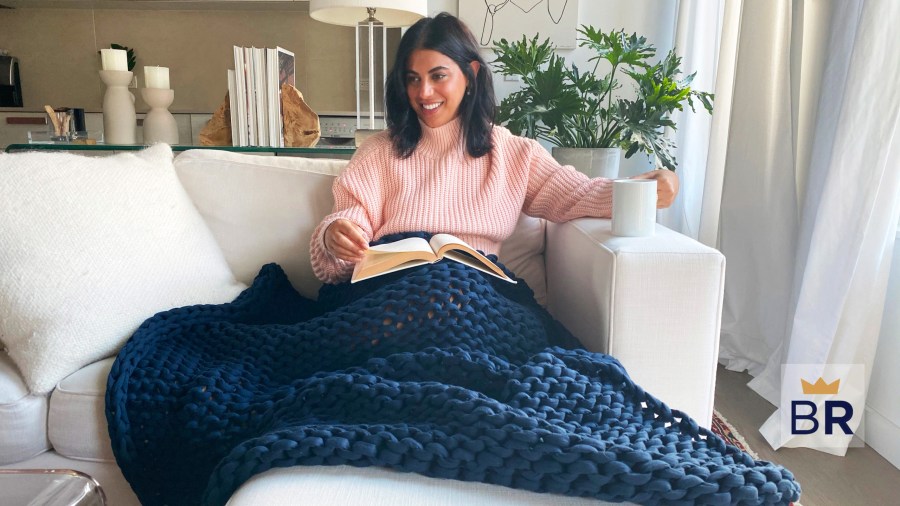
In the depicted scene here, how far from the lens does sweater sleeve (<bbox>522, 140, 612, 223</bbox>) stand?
1.50 metres

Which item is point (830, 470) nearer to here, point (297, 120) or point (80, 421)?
point (80, 421)

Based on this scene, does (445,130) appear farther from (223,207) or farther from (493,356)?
(493,356)

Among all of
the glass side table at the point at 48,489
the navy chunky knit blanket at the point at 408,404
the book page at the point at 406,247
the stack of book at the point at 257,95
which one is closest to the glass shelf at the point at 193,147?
the stack of book at the point at 257,95

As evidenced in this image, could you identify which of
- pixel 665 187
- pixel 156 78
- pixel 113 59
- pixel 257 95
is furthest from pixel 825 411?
pixel 113 59

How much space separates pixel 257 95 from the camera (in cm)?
206

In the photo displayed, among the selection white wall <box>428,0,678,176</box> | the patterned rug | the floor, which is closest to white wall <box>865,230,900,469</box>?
the floor

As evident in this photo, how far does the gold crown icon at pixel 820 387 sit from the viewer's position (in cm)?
175

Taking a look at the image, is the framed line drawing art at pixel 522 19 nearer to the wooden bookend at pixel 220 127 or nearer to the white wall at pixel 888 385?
the wooden bookend at pixel 220 127

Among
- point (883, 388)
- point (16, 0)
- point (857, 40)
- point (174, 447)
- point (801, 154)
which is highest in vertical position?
point (16, 0)

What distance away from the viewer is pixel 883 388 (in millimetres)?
1746

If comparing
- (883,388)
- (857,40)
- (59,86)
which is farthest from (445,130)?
(59,86)

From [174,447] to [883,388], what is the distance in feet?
5.41

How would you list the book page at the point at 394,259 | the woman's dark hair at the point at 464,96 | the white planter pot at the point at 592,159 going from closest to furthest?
Result: 1. the book page at the point at 394,259
2. the woman's dark hair at the point at 464,96
3. the white planter pot at the point at 592,159

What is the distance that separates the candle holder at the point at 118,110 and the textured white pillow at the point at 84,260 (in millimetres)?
790
